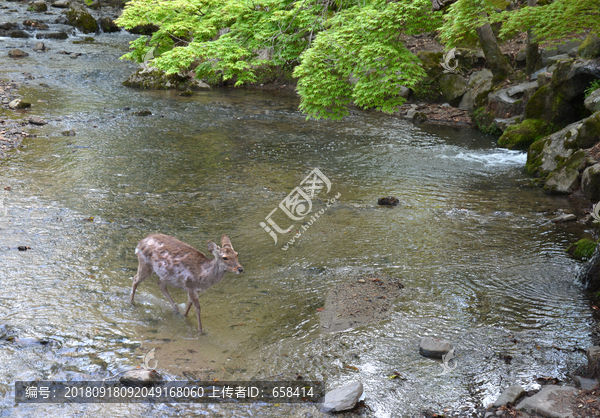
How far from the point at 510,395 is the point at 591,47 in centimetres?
1329

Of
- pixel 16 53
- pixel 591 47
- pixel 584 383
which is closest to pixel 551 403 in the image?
pixel 584 383

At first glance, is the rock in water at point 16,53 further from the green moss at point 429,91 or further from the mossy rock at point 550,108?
the mossy rock at point 550,108

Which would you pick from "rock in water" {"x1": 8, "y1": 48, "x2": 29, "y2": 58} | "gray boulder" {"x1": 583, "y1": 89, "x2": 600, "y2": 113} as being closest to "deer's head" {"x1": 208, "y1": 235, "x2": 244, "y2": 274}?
"gray boulder" {"x1": 583, "y1": 89, "x2": 600, "y2": 113}

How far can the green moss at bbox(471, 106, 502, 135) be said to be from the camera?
1838 centimetres

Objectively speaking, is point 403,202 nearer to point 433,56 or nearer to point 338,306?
point 338,306

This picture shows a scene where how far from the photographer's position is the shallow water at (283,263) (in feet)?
18.4

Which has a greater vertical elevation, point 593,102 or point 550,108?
point 593,102

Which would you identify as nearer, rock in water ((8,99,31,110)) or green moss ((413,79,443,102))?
rock in water ((8,99,31,110))

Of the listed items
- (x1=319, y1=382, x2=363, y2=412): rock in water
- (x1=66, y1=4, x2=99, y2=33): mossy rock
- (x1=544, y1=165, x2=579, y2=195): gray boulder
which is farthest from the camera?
(x1=66, y1=4, x2=99, y2=33): mossy rock

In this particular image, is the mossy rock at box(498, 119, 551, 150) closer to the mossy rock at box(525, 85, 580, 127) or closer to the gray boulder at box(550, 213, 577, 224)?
the mossy rock at box(525, 85, 580, 127)

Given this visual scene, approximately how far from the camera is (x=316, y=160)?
48.1 ft

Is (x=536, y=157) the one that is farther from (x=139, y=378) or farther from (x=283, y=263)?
(x=139, y=378)

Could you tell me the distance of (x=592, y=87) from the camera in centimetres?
1383

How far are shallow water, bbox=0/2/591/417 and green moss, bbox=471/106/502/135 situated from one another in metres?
2.04
